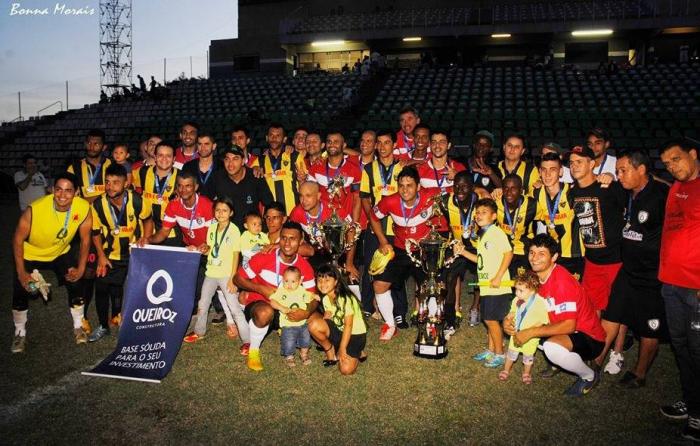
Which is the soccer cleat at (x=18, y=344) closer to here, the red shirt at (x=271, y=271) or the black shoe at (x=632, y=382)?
the red shirt at (x=271, y=271)

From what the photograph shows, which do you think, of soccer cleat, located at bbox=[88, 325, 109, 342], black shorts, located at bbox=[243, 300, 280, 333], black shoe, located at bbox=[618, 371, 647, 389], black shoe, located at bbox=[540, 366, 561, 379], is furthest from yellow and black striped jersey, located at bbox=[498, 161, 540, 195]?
soccer cleat, located at bbox=[88, 325, 109, 342]

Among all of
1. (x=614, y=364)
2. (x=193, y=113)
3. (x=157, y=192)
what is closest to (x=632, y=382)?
(x=614, y=364)

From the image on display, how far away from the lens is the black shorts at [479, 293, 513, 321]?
4871mm

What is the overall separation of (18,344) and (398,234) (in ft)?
14.2

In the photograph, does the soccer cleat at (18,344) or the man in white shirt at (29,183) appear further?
the man in white shirt at (29,183)

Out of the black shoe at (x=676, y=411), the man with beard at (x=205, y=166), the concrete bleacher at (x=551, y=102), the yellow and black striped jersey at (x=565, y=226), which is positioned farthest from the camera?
the concrete bleacher at (x=551, y=102)

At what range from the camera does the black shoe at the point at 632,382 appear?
448 centimetres

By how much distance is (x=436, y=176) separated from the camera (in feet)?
19.8

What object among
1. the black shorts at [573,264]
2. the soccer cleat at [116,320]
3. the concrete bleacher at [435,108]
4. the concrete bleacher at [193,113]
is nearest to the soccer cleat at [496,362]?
the black shorts at [573,264]

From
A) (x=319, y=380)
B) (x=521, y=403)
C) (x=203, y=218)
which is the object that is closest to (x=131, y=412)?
(x=319, y=380)

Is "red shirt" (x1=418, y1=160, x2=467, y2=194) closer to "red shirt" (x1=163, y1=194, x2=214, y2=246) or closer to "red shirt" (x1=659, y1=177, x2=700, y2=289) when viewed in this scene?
"red shirt" (x1=659, y1=177, x2=700, y2=289)

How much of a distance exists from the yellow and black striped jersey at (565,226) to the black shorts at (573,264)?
42mm

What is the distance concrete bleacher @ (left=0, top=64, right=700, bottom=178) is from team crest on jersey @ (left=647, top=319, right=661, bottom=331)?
40.2ft

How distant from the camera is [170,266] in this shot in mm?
5223
